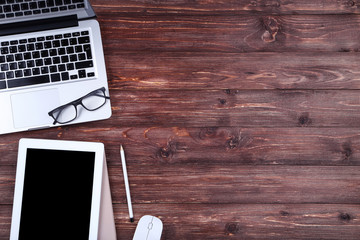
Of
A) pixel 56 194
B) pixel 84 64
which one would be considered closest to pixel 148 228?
pixel 56 194

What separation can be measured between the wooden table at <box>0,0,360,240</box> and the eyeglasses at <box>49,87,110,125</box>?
0.15 feet

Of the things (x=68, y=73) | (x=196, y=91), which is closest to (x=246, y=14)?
(x=196, y=91)

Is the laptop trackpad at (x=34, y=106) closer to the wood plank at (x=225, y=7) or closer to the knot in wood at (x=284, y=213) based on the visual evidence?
the wood plank at (x=225, y=7)

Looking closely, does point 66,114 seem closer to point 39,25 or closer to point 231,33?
point 39,25

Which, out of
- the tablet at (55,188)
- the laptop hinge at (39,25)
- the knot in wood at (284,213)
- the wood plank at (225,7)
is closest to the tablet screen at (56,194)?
the tablet at (55,188)

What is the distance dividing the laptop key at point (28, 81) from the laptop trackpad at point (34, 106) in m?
0.03

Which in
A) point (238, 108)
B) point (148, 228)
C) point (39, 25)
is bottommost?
point (148, 228)

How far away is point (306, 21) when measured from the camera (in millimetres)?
1121

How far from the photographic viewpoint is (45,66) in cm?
105

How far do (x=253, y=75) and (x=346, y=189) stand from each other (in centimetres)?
47

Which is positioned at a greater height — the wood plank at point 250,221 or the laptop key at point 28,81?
the laptop key at point 28,81

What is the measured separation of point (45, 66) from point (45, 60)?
0.7 inches

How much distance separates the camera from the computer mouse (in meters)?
1.05

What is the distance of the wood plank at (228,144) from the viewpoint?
1.09 m
